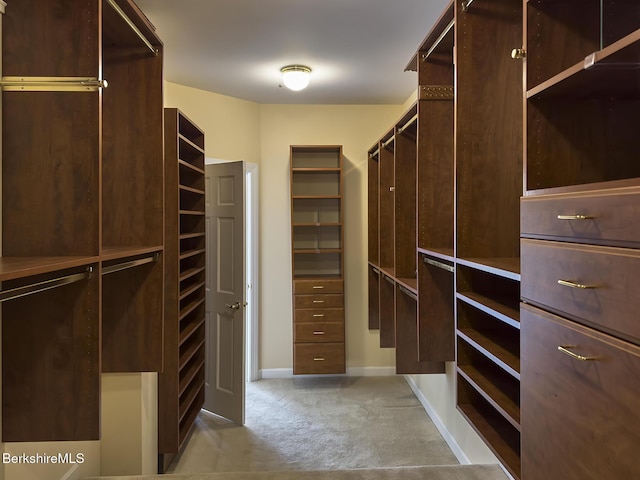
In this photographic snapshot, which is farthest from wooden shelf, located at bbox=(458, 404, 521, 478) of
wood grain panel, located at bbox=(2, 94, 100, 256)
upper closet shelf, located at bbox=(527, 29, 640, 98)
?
wood grain panel, located at bbox=(2, 94, 100, 256)

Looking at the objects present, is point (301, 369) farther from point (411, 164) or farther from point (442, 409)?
point (411, 164)

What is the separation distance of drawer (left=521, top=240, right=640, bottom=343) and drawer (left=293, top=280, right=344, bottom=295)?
10.2ft

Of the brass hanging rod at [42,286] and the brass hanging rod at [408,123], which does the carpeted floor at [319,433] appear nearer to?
the brass hanging rod at [42,286]

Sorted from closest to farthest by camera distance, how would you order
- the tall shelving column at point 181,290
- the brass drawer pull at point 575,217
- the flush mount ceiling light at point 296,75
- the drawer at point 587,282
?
the drawer at point 587,282 < the brass drawer pull at point 575,217 < the tall shelving column at point 181,290 < the flush mount ceiling light at point 296,75

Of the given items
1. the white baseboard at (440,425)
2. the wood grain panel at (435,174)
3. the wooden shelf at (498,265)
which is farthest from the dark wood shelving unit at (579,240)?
the white baseboard at (440,425)

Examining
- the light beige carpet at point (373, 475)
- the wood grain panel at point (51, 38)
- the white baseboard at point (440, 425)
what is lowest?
the white baseboard at point (440, 425)

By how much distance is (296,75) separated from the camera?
11.2ft

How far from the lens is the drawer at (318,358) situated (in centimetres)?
420

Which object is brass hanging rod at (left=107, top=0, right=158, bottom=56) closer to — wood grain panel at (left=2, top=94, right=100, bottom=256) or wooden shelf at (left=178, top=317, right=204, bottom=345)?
wood grain panel at (left=2, top=94, right=100, bottom=256)

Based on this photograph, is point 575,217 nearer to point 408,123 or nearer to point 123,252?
point 123,252

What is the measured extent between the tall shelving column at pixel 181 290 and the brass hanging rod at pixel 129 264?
2.32 feet

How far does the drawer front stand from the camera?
83 cm

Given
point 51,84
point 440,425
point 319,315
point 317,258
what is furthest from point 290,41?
point 440,425

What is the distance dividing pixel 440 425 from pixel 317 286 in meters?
1.62
